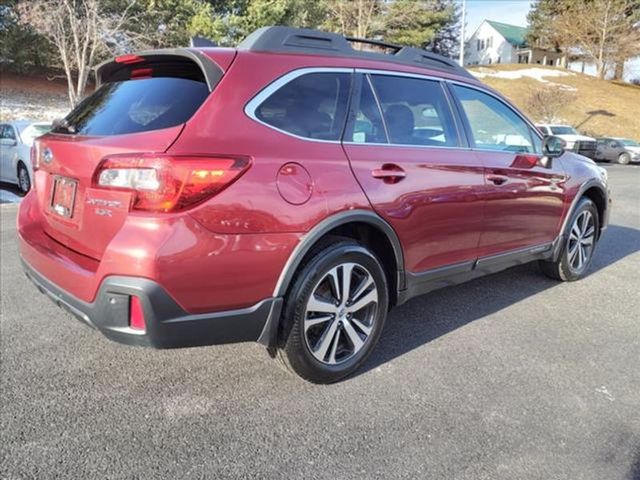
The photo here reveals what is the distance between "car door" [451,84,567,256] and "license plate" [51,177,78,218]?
2.54 metres

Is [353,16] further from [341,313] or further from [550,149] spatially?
[341,313]

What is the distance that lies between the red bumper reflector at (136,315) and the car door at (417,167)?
130cm

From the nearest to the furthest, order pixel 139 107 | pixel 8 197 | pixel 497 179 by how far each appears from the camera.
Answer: pixel 139 107, pixel 497 179, pixel 8 197

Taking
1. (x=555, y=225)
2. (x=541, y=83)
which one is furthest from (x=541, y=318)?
(x=541, y=83)

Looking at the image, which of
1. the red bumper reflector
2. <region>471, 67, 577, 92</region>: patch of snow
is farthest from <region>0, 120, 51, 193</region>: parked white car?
<region>471, 67, 577, 92</region>: patch of snow

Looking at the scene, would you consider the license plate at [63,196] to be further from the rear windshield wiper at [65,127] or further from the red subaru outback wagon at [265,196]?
the rear windshield wiper at [65,127]

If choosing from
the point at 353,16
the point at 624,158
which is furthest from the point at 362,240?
the point at 353,16

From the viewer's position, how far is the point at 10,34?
28.6 m

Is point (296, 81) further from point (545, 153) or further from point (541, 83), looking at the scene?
point (541, 83)

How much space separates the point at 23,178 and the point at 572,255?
931 cm

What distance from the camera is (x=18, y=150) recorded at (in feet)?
32.3

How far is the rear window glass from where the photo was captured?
99.2 inches

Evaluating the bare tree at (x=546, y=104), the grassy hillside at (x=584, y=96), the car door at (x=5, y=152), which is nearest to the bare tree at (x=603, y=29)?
the grassy hillside at (x=584, y=96)

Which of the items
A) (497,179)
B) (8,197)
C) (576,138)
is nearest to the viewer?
(497,179)
